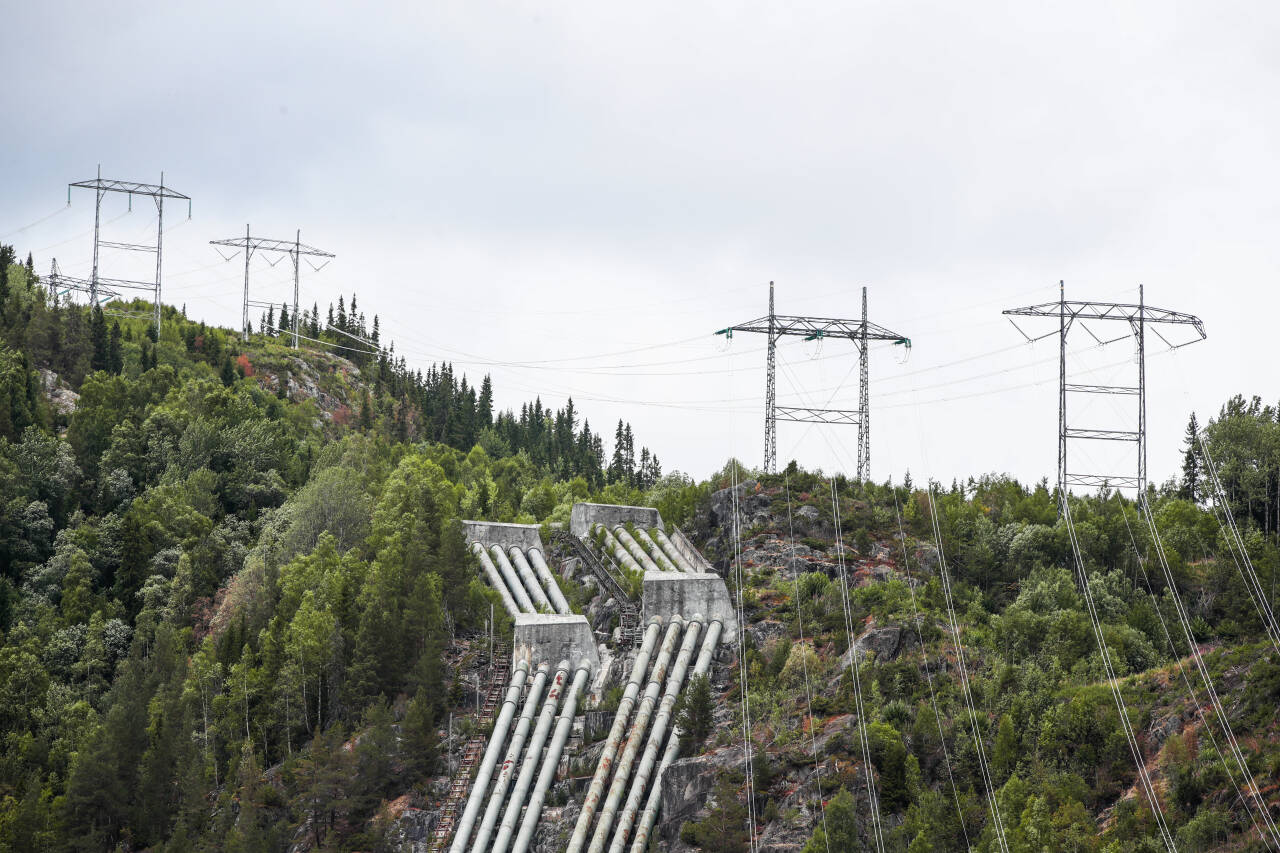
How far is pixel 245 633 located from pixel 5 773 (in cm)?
1254

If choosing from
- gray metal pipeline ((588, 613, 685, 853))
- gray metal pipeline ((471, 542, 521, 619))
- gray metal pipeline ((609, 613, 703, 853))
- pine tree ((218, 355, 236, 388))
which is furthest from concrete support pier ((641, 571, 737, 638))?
pine tree ((218, 355, 236, 388))

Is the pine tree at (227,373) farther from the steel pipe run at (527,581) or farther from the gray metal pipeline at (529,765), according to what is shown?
the gray metal pipeline at (529,765)

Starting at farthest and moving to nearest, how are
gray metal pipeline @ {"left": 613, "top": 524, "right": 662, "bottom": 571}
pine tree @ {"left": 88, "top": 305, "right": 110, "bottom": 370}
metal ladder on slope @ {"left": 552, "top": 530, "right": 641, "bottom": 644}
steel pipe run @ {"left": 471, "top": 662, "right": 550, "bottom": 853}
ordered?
pine tree @ {"left": 88, "top": 305, "right": 110, "bottom": 370}
gray metal pipeline @ {"left": 613, "top": 524, "right": 662, "bottom": 571}
metal ladder on slope @ {"left": 552, "top": 530, "right": 641, "bottom": 644}
steel pipe run @ {"left": 471, "top": 662, "right": 550, "bottom": 853}

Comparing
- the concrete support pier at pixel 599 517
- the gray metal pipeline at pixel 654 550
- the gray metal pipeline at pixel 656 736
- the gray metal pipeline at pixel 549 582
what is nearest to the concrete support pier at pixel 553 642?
the gray metal pipeline at pixel 549 582

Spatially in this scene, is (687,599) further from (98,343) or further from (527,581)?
(98,343)

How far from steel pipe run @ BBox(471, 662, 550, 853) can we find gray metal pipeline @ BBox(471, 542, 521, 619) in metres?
4.82

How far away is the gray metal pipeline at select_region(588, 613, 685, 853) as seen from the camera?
159 feet

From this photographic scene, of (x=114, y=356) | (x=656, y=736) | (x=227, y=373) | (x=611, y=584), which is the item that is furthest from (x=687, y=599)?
(x=227, y=373)

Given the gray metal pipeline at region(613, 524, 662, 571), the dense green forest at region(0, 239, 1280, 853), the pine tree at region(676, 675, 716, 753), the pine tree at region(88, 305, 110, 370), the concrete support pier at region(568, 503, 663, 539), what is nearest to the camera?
the dense green forest at region(0, 239, 1280, 853)

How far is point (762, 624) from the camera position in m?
57.7

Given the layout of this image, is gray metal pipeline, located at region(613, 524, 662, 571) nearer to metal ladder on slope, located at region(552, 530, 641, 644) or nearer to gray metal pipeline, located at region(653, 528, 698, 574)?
gray metal pipeline, located at region(653, 528, 698, 574)

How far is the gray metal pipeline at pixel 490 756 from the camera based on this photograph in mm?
49750

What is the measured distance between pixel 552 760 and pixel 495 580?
1334 cm

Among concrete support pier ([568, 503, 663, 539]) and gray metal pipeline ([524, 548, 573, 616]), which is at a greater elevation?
concrete support pier ([568, 503, 663, 539])
